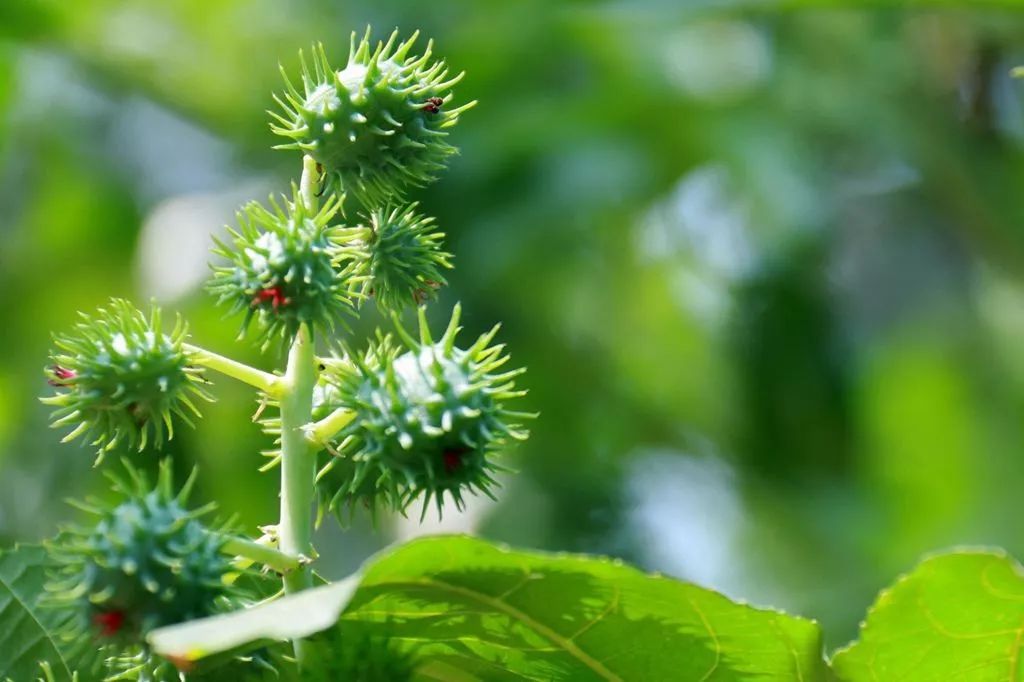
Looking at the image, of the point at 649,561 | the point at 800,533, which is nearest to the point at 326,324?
the point at 649,561

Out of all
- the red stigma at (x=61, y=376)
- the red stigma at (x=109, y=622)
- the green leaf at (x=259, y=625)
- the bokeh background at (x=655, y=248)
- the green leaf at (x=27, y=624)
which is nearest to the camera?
the green leaf at (x=259, y=625)

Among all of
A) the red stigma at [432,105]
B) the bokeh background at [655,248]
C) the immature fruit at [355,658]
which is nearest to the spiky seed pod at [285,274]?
the red stigma at [432,105]

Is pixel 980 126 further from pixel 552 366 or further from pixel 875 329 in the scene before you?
pixel 552 366

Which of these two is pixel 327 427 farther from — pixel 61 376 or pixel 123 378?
pixel 61 376

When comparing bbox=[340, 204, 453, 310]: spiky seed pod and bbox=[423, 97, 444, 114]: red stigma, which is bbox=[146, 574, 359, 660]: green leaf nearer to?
bbox=[340, 204, 453, 310]: spiky seed pod

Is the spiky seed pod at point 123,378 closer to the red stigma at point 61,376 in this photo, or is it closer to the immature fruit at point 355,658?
the red stigma at point 61,376
